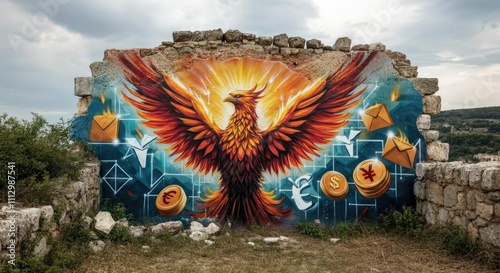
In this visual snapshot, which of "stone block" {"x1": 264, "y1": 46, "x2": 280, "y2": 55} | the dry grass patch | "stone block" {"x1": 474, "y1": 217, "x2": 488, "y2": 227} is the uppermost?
"stone block" {"x1": 264, "y1": 46, "x2": 280, "y2": 55}

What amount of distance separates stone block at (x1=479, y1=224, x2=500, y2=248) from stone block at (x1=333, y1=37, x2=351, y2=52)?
3874 millimetres

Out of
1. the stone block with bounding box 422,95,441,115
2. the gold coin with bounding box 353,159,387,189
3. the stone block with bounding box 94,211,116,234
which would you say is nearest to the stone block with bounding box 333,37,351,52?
the stone block with bounding box 422,95,441,115

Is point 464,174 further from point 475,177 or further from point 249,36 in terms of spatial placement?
point 249,36

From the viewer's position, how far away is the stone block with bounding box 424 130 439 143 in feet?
25.3

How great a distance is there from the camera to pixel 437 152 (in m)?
7.69

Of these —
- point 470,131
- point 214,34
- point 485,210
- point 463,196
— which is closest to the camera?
point 485,210

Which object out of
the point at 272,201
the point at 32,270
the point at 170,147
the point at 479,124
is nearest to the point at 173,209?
the point at 170,147

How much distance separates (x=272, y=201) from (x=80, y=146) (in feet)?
11.6

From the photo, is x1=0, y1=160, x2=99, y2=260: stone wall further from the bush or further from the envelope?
the envelope

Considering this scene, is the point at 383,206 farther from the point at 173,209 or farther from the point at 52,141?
the point at 52,141

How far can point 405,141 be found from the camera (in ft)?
25.4

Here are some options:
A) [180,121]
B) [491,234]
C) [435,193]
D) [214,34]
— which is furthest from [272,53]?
[491,234]

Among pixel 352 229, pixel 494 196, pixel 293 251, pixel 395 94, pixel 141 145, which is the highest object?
pixel 395 94

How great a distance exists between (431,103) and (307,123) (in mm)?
2295
